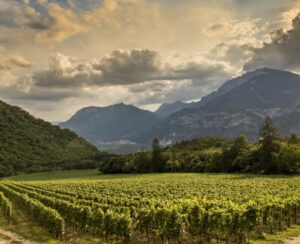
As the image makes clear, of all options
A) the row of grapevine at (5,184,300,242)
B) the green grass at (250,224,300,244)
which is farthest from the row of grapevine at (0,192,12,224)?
the green grass at (250,224,300,244)

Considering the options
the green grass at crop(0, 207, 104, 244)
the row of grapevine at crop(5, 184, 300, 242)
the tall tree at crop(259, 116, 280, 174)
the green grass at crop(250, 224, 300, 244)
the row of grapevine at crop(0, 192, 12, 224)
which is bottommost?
the green grass at crop(0, 207, 104, 244)

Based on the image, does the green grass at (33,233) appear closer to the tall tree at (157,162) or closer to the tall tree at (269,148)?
the tall tree at (269,148)

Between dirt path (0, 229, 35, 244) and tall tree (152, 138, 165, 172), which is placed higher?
tall tree (152, 138, 165, 172)

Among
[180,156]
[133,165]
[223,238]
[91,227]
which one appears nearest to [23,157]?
[133,165]

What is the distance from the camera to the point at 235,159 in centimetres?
9300

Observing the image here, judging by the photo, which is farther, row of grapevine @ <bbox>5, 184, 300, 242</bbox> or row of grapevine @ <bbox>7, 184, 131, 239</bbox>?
row of grapevine @ <bbox>7, 184, 131, 239</bbox>

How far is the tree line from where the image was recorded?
75756 millimetres

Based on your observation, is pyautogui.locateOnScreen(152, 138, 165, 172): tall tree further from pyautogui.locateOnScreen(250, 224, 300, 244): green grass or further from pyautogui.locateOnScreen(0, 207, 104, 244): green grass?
pyautogui.locateOnScreen(250, 224, 300, 244): green grass

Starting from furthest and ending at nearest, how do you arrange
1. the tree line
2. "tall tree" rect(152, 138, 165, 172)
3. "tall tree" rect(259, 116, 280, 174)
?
1. "tall tree" rect(152, 138, 165, 172)
2. "tall tree" rect(259, 116, 280, 174)
3. the tree line

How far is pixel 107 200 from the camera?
36281 mm

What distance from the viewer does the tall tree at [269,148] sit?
78.7 metres

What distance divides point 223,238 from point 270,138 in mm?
72008

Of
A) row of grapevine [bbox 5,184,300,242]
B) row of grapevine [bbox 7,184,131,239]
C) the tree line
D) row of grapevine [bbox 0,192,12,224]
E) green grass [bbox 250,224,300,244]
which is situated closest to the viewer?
green grass [bbox 250,224,300,244]

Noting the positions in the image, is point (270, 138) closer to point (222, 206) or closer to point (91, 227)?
point (222, 206)
